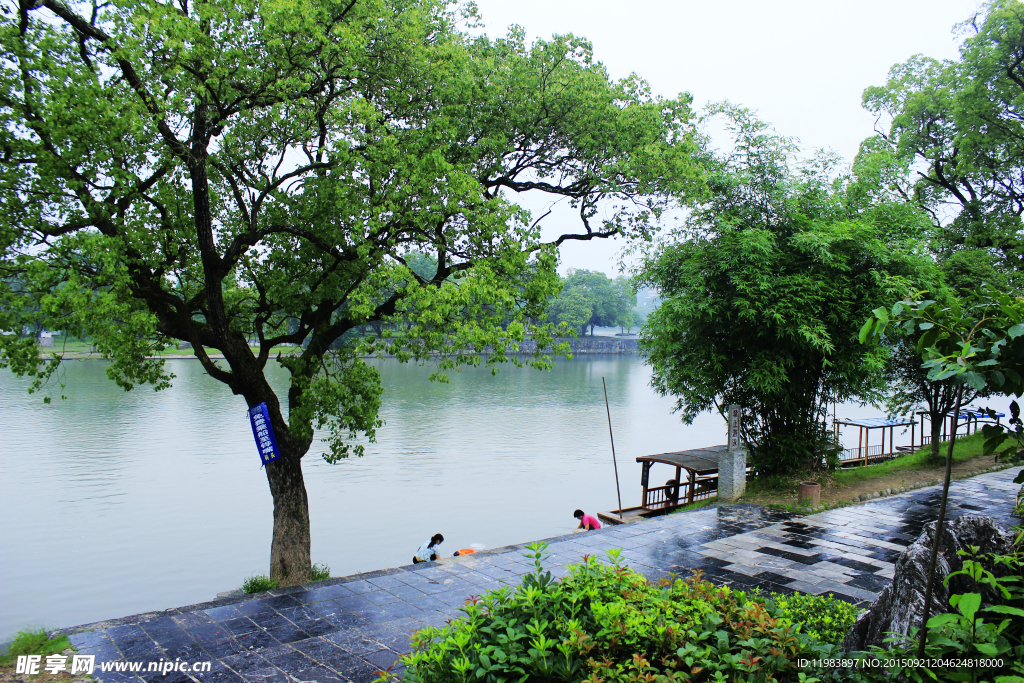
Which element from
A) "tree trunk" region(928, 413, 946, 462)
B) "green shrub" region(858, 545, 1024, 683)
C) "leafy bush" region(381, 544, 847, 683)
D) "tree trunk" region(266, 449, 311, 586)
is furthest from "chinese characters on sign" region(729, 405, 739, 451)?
"green shrub" region(858, 545, 1024, 683)

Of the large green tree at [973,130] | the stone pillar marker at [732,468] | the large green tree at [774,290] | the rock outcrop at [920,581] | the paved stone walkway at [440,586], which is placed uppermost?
the large green tree at [973,130]

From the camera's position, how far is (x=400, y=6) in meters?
8.34

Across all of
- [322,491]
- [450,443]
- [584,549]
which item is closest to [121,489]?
[322,491]

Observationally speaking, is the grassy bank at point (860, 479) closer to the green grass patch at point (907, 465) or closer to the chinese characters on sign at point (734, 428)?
the green grass patch at point (907, 465)

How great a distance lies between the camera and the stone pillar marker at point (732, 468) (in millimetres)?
10711

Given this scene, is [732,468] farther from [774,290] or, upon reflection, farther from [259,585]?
[259,585]

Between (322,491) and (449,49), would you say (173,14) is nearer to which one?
Answer: (449,49)

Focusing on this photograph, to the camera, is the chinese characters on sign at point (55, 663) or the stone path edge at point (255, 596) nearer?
the chinese characters on sign at point (55, 663)

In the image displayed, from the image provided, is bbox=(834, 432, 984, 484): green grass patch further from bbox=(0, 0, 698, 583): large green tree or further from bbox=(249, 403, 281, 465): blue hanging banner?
bbox=(249, 403, 281, 465): blue hanging banner

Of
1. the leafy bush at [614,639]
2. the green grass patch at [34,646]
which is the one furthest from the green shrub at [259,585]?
the leafy bush at [614,639]

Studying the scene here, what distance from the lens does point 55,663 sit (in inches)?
189

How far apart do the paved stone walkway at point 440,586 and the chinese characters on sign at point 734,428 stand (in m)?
1.09

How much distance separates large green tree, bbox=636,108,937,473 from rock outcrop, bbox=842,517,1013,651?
23.4 ft

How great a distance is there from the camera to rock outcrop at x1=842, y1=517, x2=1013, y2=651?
9.89 ft
